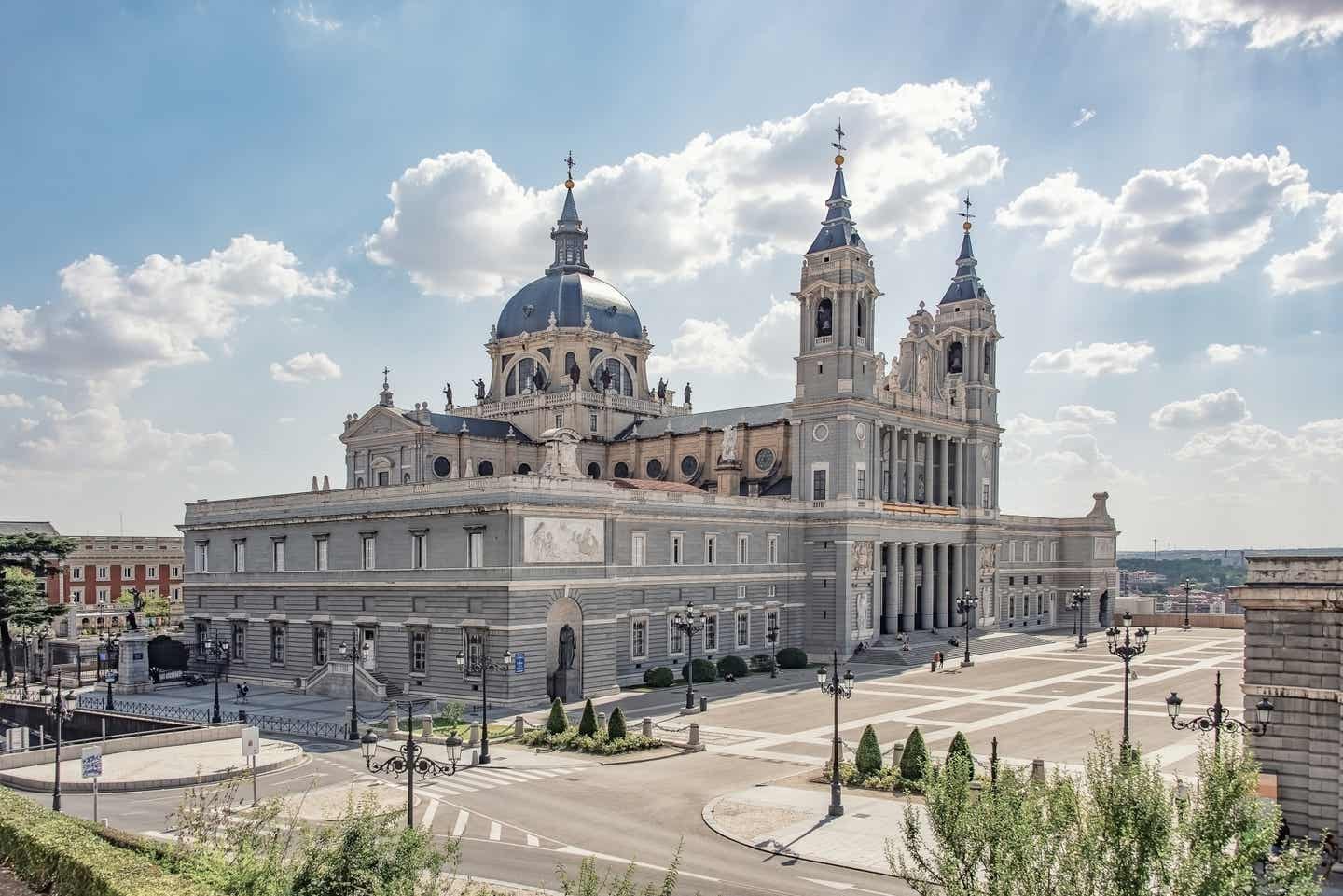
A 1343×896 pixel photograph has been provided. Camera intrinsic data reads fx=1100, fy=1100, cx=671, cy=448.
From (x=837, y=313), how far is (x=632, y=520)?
76.0ft

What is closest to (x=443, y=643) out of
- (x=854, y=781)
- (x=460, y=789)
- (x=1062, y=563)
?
(x=460, y=789)

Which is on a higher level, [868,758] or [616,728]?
[868,758]

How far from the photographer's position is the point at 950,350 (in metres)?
91.8

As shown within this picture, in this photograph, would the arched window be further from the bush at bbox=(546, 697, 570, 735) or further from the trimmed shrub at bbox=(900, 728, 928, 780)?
the trimmed shrub at bbox=(900, 728, 928, 780)

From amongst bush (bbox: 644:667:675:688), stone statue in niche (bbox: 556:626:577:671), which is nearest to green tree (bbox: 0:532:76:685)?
stone statue in niche (bbox: 556:626:577:671)

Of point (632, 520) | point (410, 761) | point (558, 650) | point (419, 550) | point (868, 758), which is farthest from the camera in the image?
point (632, 520)

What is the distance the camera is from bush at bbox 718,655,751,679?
63.7 m

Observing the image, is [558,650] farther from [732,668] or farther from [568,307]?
[568,307]

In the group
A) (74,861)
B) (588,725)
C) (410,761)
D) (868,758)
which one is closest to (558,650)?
(588,725)

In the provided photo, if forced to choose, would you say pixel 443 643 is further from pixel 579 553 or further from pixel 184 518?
pixel 184 518

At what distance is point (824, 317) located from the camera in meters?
77.1

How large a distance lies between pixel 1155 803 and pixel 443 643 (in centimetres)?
4503

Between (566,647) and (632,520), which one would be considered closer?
(566,647)

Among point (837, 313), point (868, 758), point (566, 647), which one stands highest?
point (837, 313)
